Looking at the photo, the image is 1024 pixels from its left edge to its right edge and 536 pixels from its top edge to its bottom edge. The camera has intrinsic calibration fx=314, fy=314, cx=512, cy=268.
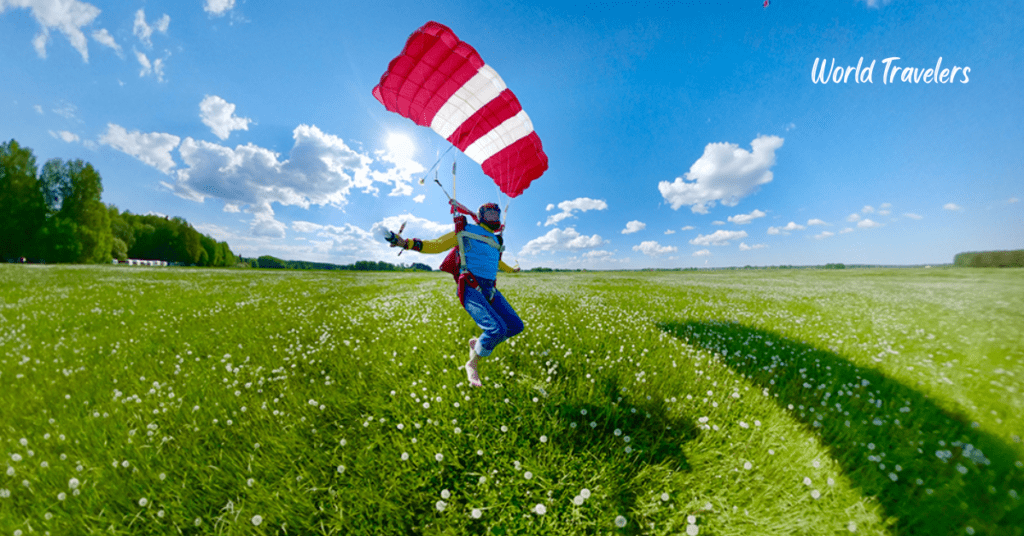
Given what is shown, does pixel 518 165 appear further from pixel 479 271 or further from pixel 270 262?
pixel 270 262

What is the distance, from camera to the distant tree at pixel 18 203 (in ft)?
154

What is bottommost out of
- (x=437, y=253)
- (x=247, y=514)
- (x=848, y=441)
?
(x=247, y=514)

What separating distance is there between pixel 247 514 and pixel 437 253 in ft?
11.9

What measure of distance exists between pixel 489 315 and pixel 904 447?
16.8 feet

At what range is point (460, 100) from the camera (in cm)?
681

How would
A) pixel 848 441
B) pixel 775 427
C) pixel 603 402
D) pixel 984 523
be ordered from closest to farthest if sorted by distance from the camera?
1. pixel 984 523
2. pixel 848 441
3. pixel 775 427
4. pixel 603 402

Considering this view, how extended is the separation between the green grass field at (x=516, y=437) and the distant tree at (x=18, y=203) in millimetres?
75779

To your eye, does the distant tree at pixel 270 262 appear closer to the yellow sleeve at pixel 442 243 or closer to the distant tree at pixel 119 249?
the distant tree at pixel 119 249

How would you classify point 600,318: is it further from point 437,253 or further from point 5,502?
point 5,502

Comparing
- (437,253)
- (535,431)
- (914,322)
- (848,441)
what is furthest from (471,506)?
(914,322)

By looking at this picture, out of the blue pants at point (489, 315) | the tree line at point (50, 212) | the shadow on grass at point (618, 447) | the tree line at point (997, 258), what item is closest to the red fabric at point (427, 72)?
the blue pants at point (489, 315)

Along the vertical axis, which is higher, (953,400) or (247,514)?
(953,400)

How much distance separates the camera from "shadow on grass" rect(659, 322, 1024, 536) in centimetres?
275

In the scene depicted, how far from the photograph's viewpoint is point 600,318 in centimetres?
941
